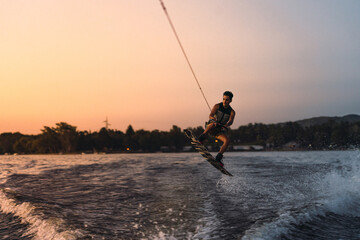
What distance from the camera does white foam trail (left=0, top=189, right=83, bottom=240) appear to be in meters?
8.62

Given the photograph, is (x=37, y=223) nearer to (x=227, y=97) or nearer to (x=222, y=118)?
(x=222, y=118)

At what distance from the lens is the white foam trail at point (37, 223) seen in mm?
8623

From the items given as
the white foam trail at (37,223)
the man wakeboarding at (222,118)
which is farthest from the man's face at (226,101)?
the white foam trail at (37,223)

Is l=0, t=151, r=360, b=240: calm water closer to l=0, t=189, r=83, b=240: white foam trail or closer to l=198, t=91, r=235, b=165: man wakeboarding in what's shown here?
l=0, t=189, r=83, b=240: white foam trail

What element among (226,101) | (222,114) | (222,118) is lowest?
(222,118)

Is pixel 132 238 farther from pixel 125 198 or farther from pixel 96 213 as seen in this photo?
pixel 125 198

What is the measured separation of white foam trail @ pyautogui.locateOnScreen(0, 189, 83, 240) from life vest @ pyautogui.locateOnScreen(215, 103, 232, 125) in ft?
25.2

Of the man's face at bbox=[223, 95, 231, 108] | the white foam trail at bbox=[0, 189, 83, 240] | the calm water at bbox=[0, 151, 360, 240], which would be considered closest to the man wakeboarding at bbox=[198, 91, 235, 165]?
the man's face at bbox=[223, 95, 231, 108]

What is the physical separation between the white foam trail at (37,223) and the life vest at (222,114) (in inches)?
302

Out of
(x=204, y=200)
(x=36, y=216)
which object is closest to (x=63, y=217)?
(x=36, y=216)

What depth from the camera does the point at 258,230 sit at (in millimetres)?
8766

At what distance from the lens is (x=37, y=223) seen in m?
9.96

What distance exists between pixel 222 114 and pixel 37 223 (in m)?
8.46

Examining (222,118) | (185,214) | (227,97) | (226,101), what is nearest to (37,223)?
(185,214)
